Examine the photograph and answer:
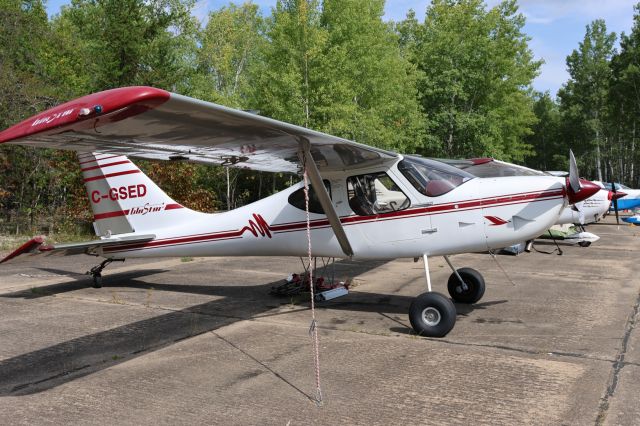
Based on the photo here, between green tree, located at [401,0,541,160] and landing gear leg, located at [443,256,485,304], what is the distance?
90.6ft

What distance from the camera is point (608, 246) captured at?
16344 millimetres

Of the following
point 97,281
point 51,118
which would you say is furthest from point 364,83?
point 51,118

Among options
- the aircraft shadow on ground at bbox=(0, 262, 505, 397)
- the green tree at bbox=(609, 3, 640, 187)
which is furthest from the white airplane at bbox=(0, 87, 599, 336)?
the green tree at bbox=(609, 3, 640, 187)

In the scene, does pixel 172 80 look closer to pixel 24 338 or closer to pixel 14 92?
pixel 14 92

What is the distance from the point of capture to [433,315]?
6203 mm

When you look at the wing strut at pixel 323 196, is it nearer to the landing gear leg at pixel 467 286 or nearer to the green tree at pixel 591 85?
the landing gear leg at pixel 467 286

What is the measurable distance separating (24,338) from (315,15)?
22.8m

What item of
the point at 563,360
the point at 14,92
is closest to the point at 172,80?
the point at 14,92

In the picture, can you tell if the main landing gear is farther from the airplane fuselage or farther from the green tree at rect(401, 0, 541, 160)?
the green tree at rect(401, 0, 541, 160)

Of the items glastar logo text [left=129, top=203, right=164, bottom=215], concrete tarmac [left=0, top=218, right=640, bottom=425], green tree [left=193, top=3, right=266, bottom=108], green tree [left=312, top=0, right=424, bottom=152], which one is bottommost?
concrete tarmac [left=0, top=218, right=640, bottom=425]

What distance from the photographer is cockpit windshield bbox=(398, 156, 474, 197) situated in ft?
22.7

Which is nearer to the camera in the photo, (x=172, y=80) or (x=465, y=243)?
(x=465, y=243)

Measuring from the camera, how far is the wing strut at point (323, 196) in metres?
5.96

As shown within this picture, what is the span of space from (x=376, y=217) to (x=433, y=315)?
5.63 feet
